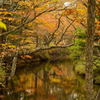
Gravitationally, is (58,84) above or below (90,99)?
below

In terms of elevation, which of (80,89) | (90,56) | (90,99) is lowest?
(80,89)

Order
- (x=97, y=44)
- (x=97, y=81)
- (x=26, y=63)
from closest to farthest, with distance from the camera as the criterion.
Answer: (x=97, y=81), (x=97, y=44), (x=26, y=63)

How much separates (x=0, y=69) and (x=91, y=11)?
8899mm

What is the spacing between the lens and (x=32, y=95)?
13.5 m

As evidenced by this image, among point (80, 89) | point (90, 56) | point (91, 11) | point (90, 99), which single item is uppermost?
point (91, 11)

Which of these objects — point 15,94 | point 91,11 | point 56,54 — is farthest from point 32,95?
point 56,54

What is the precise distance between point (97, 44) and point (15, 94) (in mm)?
9445

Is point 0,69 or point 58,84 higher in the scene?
point 0,69

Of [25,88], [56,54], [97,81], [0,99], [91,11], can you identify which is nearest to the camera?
[91,11]

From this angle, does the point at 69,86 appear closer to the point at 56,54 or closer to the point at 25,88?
the point at 25,88

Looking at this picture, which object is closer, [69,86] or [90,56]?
[90,56]

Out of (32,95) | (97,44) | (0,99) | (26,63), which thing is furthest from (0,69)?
(26,63)

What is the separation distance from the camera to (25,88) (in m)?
15.5

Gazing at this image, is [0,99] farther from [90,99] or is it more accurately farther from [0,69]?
[90,99]
